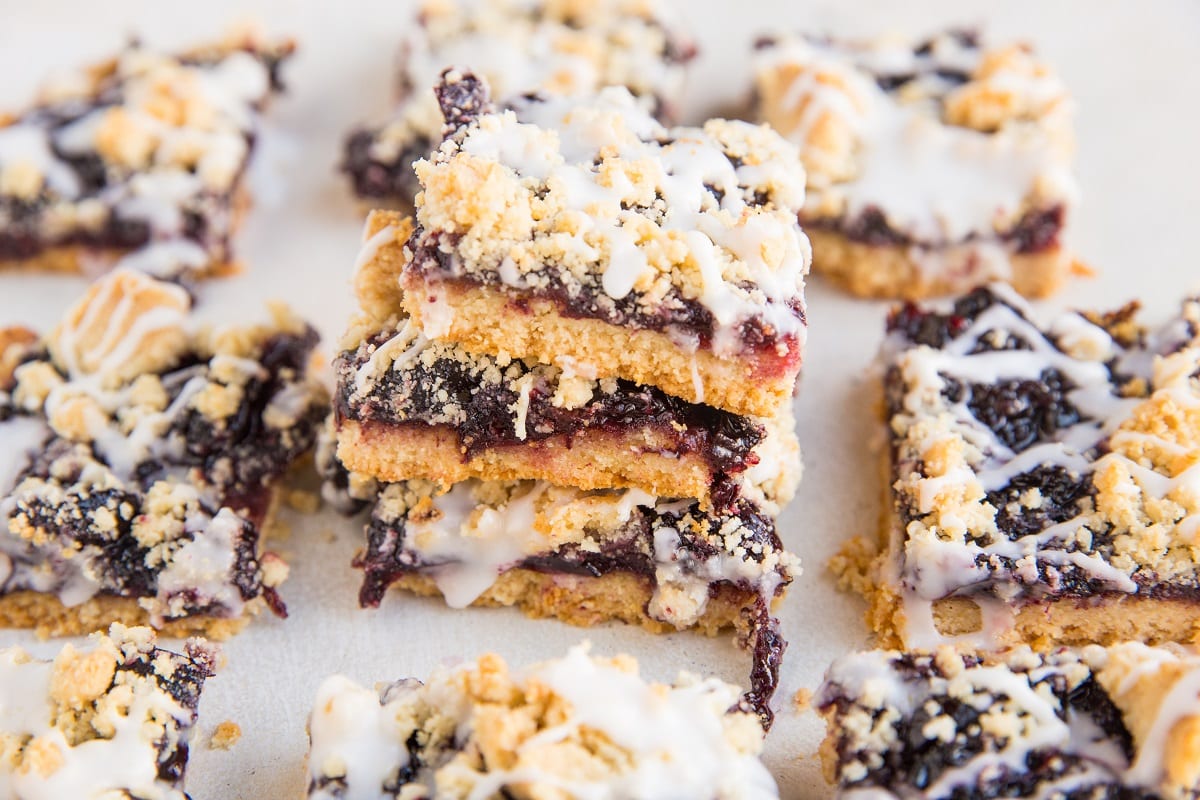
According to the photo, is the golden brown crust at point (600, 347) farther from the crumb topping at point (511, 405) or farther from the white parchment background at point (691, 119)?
the white parchment background at point (691, 119)

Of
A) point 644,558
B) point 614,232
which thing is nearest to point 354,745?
point 644,558

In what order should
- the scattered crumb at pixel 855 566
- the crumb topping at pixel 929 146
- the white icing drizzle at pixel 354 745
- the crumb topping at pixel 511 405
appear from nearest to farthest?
the white icing drizzle at pixel 354 745
the crumb topping at pixel 511 405
the scattered crumb at pixel 855 566
the crumb topping at pixel 929 146

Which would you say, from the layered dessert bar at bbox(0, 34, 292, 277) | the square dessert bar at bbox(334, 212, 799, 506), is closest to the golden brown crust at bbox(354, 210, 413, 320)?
the square dessert bar at bbox(334, 212, 799, 506)

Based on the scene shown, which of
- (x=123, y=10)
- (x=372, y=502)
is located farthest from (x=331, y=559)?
(x=123, y=10)

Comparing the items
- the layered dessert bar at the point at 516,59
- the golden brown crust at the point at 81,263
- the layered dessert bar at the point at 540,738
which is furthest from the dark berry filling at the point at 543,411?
the golden brown crust at the point at 81,263

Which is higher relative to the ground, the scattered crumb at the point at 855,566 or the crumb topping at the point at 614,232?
the crumb topping at the point at 614,232

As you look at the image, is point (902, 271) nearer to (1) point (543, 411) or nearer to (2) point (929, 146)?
(2) point (929, 146)

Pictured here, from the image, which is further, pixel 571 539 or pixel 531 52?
pixel 531 52
